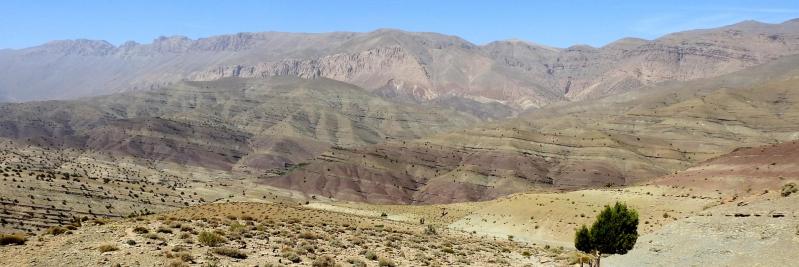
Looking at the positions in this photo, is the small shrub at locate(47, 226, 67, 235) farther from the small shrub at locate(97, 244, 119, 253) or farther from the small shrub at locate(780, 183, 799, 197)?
the small shrub at locate(780, 183, 799, 197)

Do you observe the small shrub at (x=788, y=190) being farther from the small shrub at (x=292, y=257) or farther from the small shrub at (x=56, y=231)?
the small shrub at (x=56, y=231)

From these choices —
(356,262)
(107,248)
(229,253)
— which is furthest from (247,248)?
(107,248)

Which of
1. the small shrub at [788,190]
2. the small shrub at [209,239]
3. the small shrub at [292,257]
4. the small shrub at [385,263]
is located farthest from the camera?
the small shrub at [788,190]

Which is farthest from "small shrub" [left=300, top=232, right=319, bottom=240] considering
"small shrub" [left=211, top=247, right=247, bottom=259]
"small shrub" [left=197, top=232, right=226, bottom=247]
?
"small shrub" [left=211, top=247, right=247, bottom=259]

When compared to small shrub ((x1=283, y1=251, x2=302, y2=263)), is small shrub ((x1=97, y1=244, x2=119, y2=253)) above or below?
above

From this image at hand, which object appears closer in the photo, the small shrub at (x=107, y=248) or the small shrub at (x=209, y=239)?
the small shrub at (x=107, y=248)

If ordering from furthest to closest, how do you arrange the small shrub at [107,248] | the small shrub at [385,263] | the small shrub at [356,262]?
1. the small shrub at [385,263]
2. the small shrub at [356,262]
3. the small shrub at [107,248]

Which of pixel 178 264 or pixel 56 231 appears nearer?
pixel 178 264

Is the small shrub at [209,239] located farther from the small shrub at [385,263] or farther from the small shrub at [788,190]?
the small shrub at [788,190]

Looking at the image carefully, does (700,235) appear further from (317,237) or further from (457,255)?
(317,237)

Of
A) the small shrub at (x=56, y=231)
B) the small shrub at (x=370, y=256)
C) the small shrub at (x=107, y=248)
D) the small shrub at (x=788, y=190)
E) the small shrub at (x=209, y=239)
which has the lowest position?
the small shrub at (x=370, y=256)

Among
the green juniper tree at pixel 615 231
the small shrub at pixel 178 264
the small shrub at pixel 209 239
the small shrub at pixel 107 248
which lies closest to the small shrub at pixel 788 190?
the green juniper tree at pixel 615 231

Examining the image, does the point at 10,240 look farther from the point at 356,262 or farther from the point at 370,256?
the point at 370,256

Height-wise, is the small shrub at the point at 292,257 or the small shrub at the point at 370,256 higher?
the small shrub at the point at 292,257
